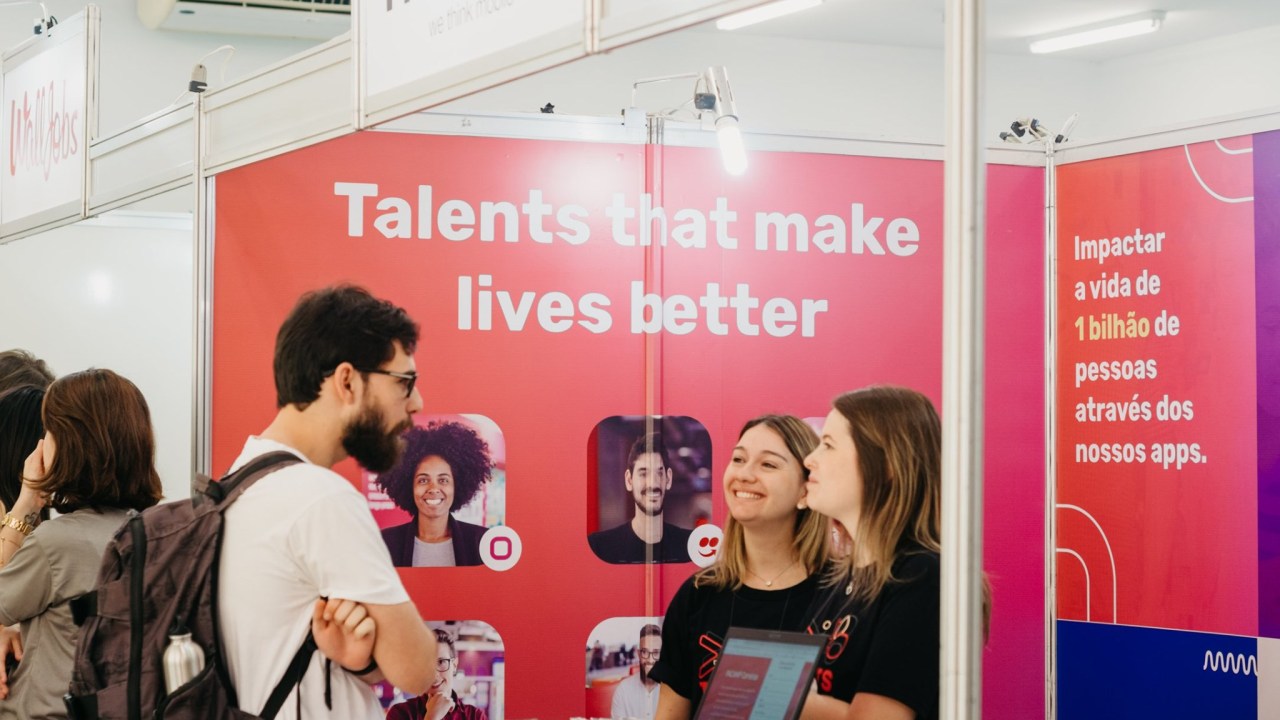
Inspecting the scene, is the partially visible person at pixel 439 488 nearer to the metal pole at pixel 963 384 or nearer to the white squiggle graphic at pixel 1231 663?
the white squiggle graphic at pixel 1231 663

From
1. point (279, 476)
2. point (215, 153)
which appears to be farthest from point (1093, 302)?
point (279, 476)

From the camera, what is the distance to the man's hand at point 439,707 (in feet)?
11.5

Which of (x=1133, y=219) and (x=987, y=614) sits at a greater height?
(x=1133, y=219)

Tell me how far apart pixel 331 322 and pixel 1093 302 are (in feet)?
8.25

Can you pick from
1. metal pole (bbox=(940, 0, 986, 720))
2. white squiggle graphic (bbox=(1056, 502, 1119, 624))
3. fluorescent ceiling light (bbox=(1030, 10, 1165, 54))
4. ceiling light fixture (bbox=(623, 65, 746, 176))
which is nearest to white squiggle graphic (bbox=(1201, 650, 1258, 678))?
white squiggle graphic (bbox=(1056, 502, 1119, 624))

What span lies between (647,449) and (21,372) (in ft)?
6.49

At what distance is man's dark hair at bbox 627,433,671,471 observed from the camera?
366 cm

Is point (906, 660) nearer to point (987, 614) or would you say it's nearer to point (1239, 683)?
point (987, 614)

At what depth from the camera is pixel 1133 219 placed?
3711 mm

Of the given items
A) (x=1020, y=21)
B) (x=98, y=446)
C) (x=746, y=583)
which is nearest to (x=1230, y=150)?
(x=746, y=583)

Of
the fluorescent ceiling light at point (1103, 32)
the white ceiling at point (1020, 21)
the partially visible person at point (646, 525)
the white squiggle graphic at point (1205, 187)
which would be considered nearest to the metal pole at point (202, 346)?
the partially visible person at point (646, 525)

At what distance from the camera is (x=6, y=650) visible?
3014 millimetres

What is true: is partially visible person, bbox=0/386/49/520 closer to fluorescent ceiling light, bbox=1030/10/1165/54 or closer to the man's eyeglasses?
the man's eyeglasses

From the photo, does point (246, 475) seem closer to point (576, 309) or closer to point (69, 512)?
point (69, 512)
